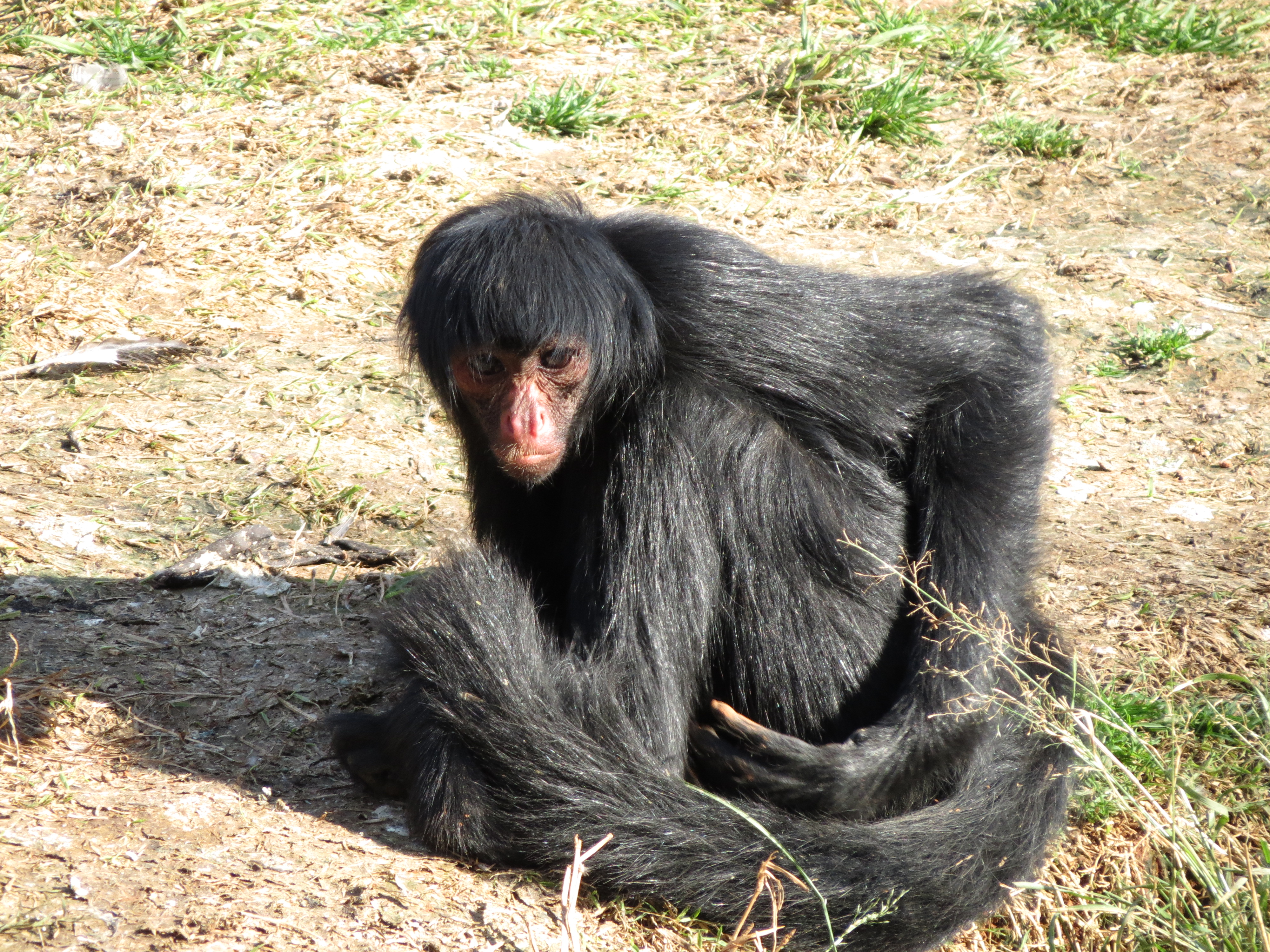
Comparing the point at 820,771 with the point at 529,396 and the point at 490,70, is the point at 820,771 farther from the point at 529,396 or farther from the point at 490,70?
the point at 490,70

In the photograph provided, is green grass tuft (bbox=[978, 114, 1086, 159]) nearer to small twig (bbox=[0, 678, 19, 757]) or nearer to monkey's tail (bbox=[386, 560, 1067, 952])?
monkey's tail (bbox=[386, 560, 1067, 952])

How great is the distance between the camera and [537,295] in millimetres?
3809

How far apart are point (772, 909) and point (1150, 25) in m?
8.67

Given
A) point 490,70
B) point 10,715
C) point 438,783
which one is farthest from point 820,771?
point 490,70

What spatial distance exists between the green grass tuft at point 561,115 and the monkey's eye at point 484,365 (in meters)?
4.79

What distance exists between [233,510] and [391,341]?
166 cm

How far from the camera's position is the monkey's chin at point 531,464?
13.0 ft

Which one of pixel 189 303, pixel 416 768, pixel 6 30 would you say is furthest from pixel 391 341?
pixel 6 30

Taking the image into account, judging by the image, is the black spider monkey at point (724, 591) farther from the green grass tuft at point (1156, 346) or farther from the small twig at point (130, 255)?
the small twig at point (130, 255)

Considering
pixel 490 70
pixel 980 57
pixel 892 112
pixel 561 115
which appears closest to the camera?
pixel 561 115

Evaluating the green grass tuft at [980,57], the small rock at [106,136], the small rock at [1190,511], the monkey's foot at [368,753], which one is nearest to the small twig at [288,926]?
the monkey's foot at [368,753]

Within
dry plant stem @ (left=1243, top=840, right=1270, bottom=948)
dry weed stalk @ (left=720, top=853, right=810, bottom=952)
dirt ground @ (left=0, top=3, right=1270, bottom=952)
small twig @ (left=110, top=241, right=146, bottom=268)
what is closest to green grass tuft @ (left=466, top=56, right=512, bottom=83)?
dirt ground @ (left=0, top=3, right=1270, bottom=952)

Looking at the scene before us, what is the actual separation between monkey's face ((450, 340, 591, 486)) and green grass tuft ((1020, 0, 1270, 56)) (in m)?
7.28

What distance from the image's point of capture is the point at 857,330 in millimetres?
4012
